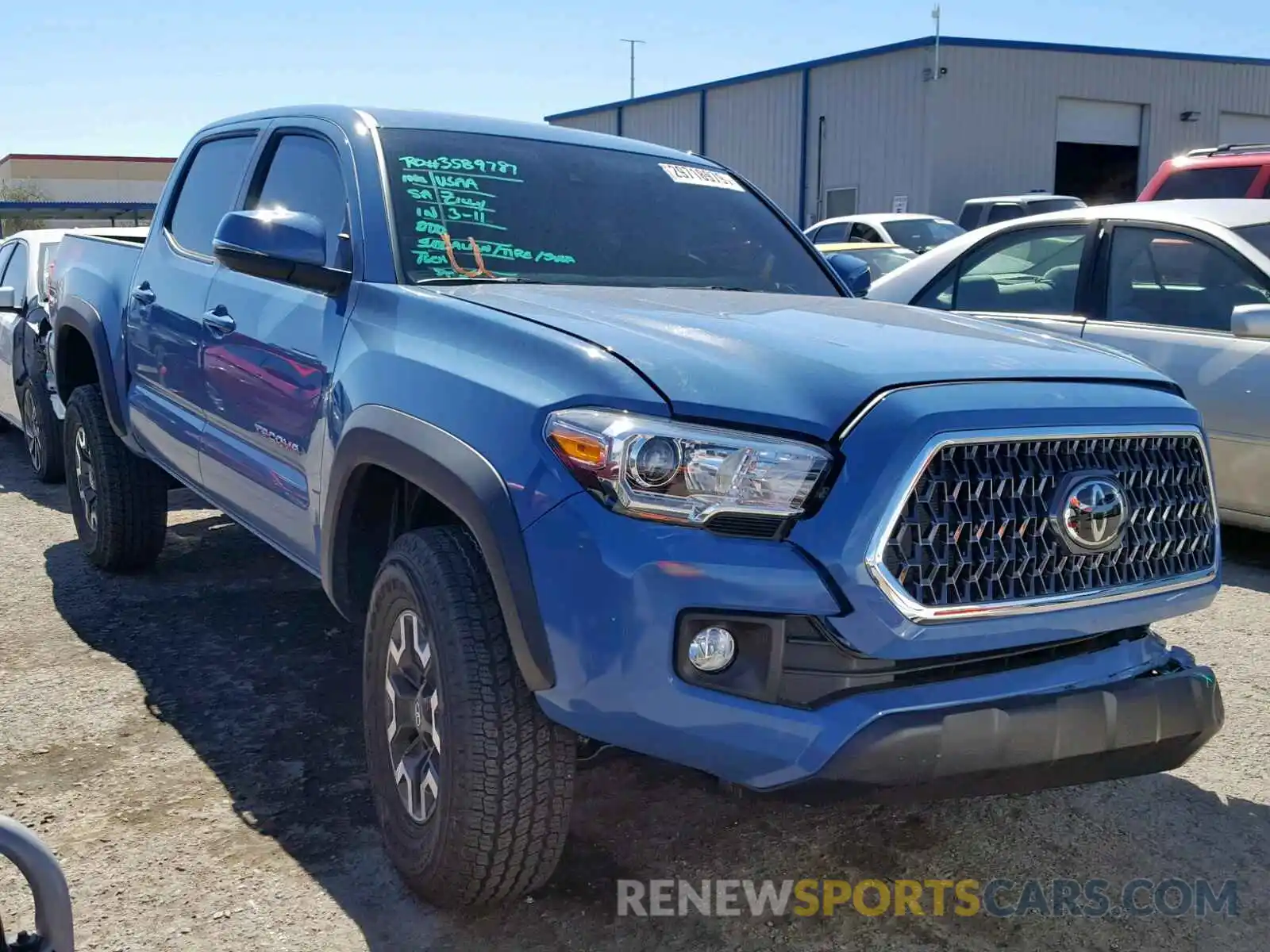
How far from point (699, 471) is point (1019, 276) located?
4.46 meters

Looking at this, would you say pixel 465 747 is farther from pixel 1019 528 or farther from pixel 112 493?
pixel 112 493

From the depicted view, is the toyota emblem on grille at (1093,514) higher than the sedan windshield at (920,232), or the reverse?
the sedan windshield at (920,232)

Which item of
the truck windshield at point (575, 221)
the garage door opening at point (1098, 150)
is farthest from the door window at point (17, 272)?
the garage door opening at point (1098, 150)

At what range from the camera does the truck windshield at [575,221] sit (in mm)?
3326

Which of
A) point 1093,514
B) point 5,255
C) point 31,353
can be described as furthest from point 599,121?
point 1093,514

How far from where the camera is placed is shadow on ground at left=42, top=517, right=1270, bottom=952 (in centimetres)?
271

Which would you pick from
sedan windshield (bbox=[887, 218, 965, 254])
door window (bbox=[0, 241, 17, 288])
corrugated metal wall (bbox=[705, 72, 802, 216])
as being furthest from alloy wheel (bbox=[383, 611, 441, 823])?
corrugated metal wall (bbox=[705, 72, 802, 216])

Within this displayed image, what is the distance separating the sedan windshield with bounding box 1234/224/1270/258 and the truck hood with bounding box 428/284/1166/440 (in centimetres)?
287

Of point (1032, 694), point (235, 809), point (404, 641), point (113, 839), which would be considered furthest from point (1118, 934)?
point (113, 839)

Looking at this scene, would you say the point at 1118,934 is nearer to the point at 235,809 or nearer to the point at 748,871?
the point at 748,871

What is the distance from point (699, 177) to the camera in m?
4.12

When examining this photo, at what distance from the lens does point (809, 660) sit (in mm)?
2260

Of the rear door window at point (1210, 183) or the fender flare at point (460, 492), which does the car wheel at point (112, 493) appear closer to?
the fender flare at point (460, 492)

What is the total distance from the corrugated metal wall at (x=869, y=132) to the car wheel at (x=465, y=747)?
24.8 meters
